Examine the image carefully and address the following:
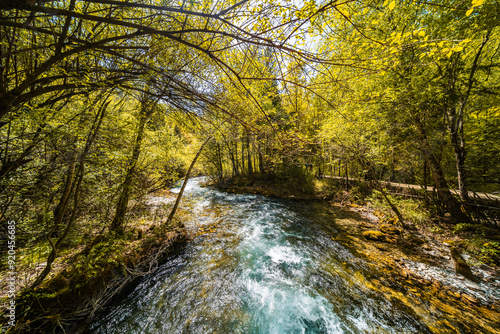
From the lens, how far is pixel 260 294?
143 inches

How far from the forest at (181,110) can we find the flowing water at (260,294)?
0.45 meters

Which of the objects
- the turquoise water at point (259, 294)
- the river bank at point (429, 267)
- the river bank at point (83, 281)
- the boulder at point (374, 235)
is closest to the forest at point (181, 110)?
the river bank at point (83, 281)

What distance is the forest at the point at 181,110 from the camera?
5.53ft

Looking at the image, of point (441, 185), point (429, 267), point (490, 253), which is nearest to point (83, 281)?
point (429, 267)

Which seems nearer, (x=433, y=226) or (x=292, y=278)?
(x=292, y=278)

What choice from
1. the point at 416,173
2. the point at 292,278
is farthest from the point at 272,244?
the point at 416,173

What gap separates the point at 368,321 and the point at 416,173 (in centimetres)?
883

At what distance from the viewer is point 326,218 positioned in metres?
7.71

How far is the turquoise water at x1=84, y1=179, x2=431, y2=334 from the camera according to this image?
2.98m

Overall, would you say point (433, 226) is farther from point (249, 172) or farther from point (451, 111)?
point (249, 172)

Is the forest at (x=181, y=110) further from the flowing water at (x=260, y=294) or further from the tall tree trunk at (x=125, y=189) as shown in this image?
the flowing water at (x=260, y=294)

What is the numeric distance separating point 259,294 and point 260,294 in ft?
0.08

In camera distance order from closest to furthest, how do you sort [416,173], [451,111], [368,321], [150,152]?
1. [368,321]
2. [150,152]
3. [451,111]
4. [416,173]

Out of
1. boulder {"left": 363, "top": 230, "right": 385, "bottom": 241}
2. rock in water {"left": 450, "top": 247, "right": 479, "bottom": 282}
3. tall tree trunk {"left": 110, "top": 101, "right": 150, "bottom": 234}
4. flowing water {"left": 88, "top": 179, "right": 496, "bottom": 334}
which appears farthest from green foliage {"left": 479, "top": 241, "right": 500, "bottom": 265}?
tall tree trunk {"left": 110, "top": 101, "right": 150, "bottom": 234}
